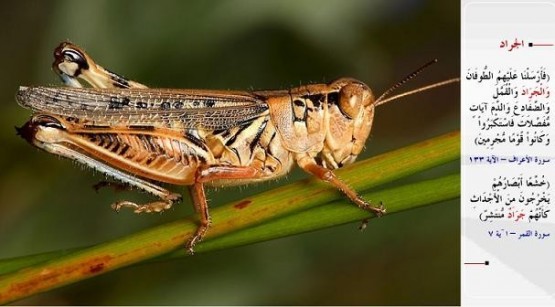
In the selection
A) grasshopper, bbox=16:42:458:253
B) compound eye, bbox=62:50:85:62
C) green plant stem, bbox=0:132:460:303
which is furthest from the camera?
compound eye, bbox=62:50:85:62

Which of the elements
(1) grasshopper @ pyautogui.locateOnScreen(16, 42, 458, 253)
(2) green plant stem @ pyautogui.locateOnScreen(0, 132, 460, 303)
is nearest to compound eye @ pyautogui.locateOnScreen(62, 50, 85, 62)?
(1) grasshopper @ pyautogui.locateOnScreen(16, 42, 458, 253)

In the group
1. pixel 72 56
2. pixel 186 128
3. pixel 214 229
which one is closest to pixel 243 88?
pixel 186 128

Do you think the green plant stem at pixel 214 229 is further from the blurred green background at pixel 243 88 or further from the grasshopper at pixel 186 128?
the blurred green background at pixel 243 88

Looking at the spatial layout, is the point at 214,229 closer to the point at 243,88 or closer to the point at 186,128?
the point at 186,128

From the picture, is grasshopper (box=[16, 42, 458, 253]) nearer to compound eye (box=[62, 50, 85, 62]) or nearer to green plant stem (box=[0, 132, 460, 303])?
compound eye (box=[62, 50, 85, 62])

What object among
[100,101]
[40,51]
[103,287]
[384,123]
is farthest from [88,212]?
[384,123]
